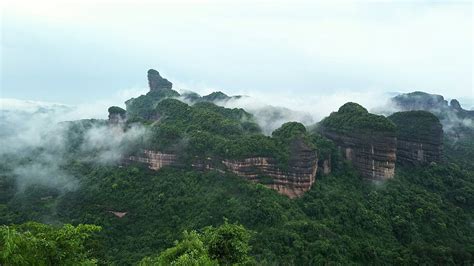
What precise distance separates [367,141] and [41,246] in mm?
60391

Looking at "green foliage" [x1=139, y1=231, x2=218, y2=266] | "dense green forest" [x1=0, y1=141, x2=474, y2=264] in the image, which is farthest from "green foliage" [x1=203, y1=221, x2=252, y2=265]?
"dense green forest" [x1=0, y1=141, x2=474, y2=264]

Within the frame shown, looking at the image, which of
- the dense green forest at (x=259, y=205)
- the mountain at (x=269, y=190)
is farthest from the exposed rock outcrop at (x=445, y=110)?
the mountain at (x=269, y=190)

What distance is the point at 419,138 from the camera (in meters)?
76.6

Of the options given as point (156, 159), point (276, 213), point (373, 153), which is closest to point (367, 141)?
point (373, 153)

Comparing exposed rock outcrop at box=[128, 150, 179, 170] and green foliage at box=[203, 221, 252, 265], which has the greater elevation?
exposed rock outcrop at box=[128, 150, 179, 170]

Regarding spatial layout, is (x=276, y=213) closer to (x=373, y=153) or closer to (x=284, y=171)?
(x=284, y=171)

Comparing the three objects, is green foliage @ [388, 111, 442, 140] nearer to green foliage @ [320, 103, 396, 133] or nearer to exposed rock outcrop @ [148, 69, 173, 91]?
green foliage @ [320, 103, 396, 133]

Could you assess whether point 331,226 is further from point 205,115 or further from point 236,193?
point 205,115

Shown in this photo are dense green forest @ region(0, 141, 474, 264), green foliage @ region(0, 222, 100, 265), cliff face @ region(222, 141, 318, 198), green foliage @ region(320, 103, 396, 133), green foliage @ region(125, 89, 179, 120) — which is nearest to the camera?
green foliage @ region(0, 222, 100, 265)

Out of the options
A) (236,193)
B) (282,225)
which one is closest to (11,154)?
(236,193)

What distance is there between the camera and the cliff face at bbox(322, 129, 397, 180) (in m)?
66.7

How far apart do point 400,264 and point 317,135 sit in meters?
33.6

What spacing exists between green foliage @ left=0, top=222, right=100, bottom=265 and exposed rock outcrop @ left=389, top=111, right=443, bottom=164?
7154 centimetres

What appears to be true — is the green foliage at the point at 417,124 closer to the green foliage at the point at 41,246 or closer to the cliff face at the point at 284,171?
the cliff face at the point at 284,171
